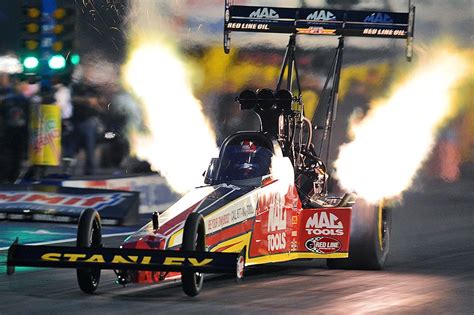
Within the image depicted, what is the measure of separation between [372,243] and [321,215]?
0.80 meters

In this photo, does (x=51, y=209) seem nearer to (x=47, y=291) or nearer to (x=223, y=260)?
(x=47, y=291)

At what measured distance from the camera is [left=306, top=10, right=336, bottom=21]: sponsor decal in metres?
16.7

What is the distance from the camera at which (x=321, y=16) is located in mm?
16703

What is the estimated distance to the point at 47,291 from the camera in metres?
12.5

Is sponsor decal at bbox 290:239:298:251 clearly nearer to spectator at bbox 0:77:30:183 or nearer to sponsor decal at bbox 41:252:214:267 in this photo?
sponsor decal at bbox 41:252:214:267

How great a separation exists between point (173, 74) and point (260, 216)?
11732mm

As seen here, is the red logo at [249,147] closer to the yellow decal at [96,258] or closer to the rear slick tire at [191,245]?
the rear slick tire at [191,245]

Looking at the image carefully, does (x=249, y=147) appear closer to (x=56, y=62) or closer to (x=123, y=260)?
(x=123, y=260)

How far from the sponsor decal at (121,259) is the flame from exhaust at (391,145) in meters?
4.86

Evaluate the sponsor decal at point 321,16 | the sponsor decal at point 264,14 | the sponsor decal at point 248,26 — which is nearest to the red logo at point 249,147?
the sponsor decal at point 248,26

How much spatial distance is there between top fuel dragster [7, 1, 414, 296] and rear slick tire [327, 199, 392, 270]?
12 millimetres

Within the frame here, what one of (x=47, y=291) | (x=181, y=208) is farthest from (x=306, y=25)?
(x=47, y=291)

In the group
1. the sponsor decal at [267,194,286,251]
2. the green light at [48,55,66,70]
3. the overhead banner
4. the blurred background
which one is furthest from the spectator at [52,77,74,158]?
the sponsor decal at [267,194,286,251]

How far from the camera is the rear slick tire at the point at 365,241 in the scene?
1522 centimetres
